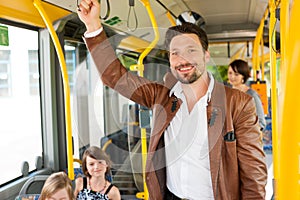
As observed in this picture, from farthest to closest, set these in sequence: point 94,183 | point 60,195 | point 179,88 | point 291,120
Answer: point 94,183
point 60,195
point 179,88
point 291,120

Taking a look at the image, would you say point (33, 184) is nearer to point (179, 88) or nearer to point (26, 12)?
point (26, 12)

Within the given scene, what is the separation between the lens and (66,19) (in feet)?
12.1

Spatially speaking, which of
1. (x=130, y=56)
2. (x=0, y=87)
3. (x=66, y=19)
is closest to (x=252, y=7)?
(x=130, y=56)

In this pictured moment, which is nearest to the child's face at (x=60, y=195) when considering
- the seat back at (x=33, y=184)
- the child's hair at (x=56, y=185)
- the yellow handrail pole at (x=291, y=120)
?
the child's hair at (x=56, y=185)

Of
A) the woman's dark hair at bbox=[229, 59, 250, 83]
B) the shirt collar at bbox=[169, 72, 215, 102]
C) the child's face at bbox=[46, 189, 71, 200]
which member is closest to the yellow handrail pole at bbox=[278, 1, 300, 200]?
the shirt collar at bbox=[169, 72, 215, 102]

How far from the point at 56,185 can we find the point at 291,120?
2484 millimetres

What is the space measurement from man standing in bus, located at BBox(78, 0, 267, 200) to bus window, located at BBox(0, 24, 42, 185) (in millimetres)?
1694

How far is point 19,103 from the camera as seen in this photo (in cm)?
342

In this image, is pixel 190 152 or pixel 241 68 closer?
pixel 190 152

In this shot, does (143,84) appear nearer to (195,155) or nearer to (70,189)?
(195,155)

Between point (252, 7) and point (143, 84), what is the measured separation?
3966 mm

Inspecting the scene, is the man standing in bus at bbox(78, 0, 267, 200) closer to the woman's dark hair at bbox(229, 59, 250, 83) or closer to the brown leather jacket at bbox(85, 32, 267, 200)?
the brown leather jacket at bbox(85, 32, 267, 200)

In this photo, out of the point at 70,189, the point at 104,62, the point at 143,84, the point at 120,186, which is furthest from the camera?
the point at 120,186

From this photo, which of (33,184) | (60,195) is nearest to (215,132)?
(60,195)
